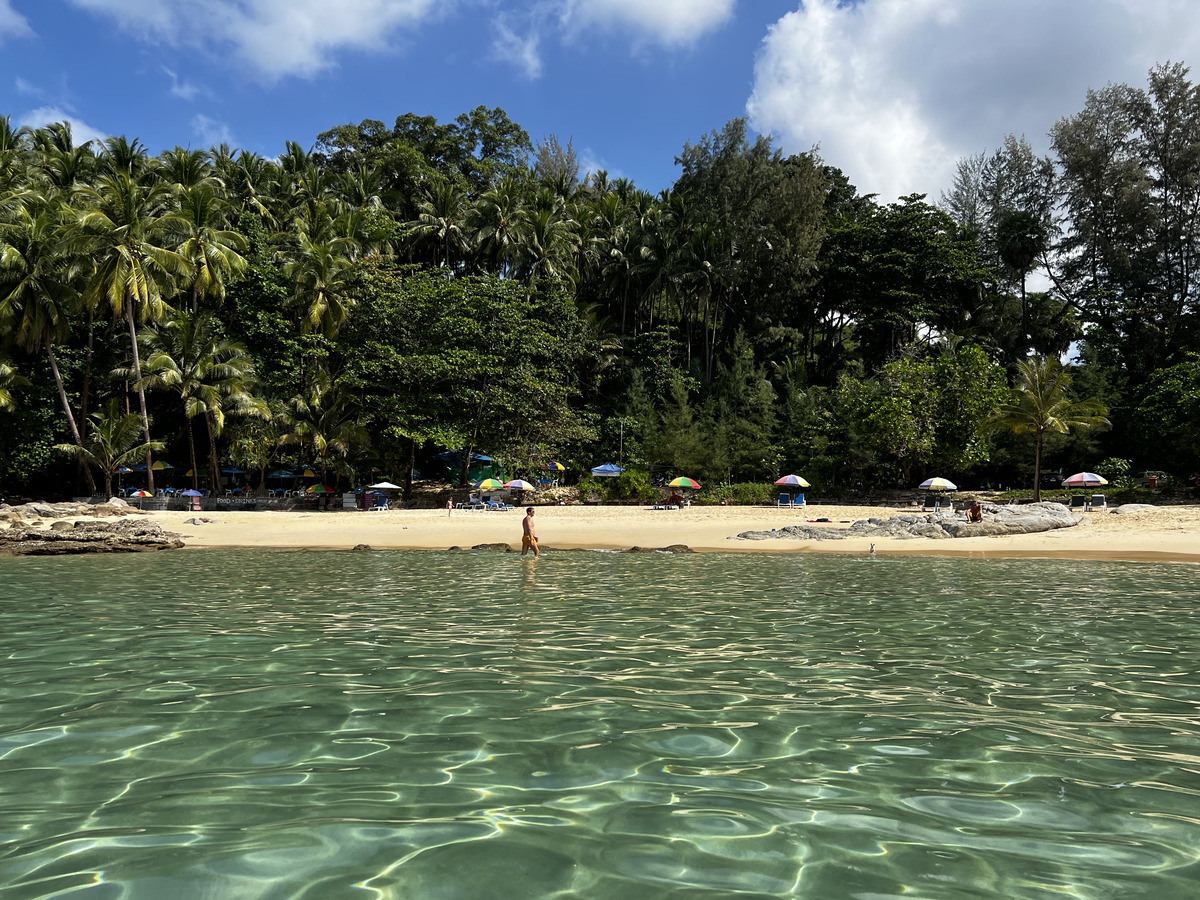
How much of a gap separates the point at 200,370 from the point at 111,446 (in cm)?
545

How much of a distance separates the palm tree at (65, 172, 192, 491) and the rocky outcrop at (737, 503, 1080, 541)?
29695 millimetres

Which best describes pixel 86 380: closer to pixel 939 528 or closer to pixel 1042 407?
pixel 939 528

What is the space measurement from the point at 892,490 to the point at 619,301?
27423 mm

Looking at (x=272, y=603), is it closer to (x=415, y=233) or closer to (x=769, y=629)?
(x=769, y=629)

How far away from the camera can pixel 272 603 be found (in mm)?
10969

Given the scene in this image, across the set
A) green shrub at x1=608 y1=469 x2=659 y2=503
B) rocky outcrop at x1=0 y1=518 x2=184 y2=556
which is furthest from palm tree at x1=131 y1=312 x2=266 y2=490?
green shrub at x1=608 y1=469 x2=659 y2=503

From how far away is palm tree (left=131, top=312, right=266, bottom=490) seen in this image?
118 feet

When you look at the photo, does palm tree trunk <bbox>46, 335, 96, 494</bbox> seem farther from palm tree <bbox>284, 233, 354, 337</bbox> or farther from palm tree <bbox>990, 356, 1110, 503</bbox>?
palm tree <bbox>990, 356, 1110, 503</bbox>

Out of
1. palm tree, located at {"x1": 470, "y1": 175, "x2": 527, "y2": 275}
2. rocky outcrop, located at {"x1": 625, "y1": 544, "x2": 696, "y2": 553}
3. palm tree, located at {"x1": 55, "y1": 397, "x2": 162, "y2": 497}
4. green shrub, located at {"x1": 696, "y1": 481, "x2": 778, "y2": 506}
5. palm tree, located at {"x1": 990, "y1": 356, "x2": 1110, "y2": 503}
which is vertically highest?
palm tree, located at {"x1": 470, "y1": 175, "x2": 527, "y2": 275}

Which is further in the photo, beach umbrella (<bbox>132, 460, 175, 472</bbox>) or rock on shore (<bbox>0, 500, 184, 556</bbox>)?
beach umbrella (<bbox>132, 460, 175, 472</bbox>)

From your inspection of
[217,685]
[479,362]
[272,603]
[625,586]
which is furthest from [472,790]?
[479,362]

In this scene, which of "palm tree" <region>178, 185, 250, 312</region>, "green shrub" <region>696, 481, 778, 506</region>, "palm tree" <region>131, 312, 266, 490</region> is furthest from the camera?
"green shrub" <region>696, 481, 778, 506</region>

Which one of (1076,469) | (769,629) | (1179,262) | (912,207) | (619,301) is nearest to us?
(769,629)

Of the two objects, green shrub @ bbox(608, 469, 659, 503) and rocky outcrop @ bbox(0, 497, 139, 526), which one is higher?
green shrub @ bbox(608, 469, 659, 503)
